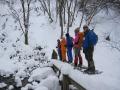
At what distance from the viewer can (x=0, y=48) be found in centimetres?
2450

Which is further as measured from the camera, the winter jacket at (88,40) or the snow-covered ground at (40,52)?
the snow-covered ground at (40,52)

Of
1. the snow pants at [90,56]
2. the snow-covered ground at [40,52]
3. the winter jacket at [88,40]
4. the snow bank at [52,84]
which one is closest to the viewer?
the winter jacket at [88,40]

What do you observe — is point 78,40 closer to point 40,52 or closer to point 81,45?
point 81,45

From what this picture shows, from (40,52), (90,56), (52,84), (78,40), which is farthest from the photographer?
(40,52)

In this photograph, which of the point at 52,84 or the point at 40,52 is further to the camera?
the point at 40,52

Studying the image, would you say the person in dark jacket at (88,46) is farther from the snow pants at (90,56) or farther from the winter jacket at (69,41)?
the winter jacket at (69,41)

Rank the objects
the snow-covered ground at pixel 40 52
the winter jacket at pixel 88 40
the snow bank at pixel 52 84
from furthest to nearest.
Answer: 1. the snow-covered ground at pixel 40 52
2. the snow bank at pixel 52 84
3. the winter jacket at pixel 88 40

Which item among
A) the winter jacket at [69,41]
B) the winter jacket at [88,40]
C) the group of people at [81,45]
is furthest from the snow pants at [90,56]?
the winter jacket at [69,41]

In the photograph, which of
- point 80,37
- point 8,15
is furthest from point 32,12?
point 80,37

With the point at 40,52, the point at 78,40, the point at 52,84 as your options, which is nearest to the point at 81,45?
the point at 78,40

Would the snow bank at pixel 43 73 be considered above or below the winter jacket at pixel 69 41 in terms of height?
below

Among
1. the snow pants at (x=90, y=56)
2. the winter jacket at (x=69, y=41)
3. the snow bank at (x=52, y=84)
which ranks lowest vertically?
the snow bank at (x=52, y=84)

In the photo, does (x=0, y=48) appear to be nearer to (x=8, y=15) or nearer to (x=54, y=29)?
(x=54, y=29)

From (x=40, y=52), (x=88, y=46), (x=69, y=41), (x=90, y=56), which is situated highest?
(x=69, y=41)
